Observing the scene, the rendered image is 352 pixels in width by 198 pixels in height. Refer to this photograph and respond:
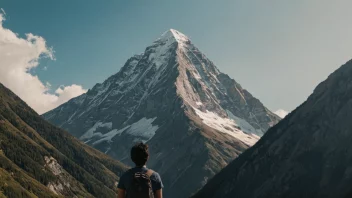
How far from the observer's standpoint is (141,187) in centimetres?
1146

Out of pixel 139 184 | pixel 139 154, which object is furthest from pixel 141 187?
pixel 139 154

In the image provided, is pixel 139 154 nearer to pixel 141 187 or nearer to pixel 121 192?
pixel 141 187

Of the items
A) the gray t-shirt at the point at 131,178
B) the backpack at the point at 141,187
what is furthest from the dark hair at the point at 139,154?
the backpack at the point at 141,187

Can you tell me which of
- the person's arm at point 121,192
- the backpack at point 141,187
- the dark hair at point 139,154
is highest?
the dark hair at point 139,154

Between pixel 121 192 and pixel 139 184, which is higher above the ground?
pixel 139 184

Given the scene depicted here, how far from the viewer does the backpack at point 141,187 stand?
11.5 m

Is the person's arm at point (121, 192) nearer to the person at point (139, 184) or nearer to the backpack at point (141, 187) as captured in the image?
the person at point (139, 184)

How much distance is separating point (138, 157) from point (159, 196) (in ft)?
4.06

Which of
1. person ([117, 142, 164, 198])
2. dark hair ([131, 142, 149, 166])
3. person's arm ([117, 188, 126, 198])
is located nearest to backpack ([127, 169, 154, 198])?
person ([117, 142, 164, 198])

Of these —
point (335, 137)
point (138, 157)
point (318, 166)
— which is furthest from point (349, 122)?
point (138, 157)

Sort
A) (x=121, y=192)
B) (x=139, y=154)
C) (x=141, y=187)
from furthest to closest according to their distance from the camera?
1. (x=139, y=154)
2. (x=121, y=192)
3. (x=141, y=187)

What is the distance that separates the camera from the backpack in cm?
1146

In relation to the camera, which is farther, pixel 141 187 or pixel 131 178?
pixel 131 178

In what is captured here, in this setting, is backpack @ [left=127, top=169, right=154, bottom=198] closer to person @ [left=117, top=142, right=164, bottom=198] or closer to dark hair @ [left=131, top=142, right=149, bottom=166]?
person @ [left=117, top=142, right=164, bottom=198]
